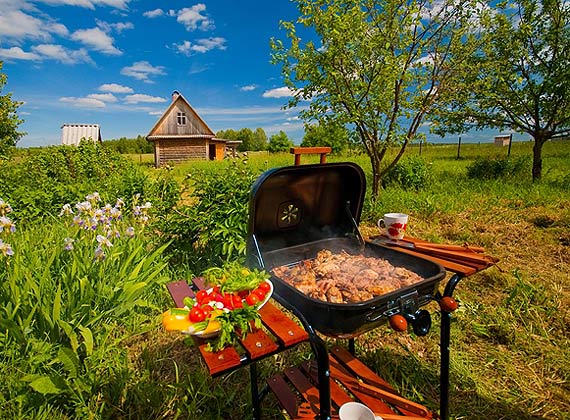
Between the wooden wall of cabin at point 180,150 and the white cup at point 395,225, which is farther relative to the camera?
the wooden wall of cabin at point 180,150

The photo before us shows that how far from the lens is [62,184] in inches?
191

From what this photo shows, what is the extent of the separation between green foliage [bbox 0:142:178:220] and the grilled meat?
8.33 ft

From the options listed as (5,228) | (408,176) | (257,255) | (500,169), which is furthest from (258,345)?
(500,169)

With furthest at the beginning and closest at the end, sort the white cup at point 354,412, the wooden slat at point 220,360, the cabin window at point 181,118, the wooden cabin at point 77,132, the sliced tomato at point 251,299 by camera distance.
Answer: the wooden cabin at point 77,132
the cabin window at point 181,118
the white cup at point 354,412
the sliced tomato at point 251,299
the wooden slat at point 220,360

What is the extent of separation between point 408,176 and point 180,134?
19090mm

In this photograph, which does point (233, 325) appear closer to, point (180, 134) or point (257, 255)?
point (257, 255)

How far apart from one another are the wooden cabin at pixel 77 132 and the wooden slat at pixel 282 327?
2629 cm

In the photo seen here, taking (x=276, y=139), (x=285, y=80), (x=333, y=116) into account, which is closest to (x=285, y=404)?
(x=333, y=116)

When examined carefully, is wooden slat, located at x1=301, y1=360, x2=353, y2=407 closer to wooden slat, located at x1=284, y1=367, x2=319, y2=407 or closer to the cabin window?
wooden slat, located at x1=284, y1=367, x2=319, y2=407

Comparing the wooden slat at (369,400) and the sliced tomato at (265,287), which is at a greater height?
the sliced tomato at (265,287)

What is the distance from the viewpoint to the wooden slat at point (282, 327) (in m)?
1.06

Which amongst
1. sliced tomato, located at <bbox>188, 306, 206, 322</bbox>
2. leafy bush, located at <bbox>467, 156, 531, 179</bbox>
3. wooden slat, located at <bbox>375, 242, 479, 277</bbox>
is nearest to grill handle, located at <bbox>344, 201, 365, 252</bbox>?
wooden slat, located at <bbox>375, 242, 479, 277</bbox>

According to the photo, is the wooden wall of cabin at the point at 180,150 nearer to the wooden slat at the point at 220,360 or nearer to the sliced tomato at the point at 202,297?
the sliced tomato at the point at 202,297

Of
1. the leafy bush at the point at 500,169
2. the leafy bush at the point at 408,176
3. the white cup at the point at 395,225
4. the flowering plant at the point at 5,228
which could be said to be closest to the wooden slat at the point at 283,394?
the white cup at the point at 395,225
